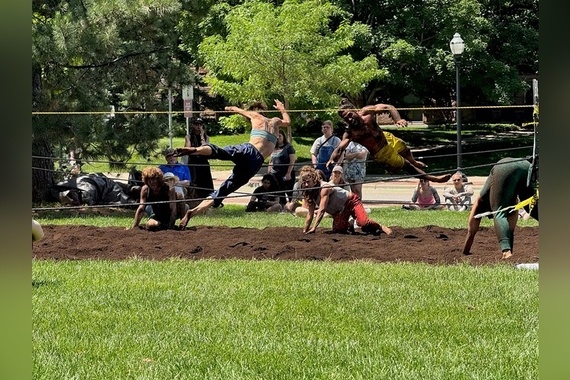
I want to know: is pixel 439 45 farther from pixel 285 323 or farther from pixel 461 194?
pixel 285 323

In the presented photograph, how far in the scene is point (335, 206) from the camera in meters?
12.6

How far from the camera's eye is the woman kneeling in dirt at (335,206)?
1218 cm

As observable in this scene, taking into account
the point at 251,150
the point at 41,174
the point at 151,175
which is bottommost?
the point at 41,174

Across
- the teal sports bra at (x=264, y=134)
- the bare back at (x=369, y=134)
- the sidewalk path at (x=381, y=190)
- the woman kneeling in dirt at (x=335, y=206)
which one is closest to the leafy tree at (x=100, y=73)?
the sidewalk path at (x=381, y=190)

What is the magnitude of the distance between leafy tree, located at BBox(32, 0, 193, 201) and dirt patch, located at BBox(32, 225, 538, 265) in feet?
14.2

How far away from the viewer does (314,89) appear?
2491 centimetres

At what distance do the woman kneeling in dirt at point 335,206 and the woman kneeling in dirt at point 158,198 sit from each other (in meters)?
2.03

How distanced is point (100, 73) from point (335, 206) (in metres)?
7.67

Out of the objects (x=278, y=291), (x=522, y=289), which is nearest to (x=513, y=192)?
(x=522, y=289)

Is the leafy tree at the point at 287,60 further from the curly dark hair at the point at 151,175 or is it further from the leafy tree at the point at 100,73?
the curly dark hair at the point at 151,175

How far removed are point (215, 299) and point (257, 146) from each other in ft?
18.1

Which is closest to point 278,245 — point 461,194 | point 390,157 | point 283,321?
point 390,157

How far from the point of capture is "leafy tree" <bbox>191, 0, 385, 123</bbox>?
966 inches

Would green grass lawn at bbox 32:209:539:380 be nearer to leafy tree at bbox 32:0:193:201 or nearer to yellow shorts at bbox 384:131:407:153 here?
yellow shorts at bbox 384:131:407:153
